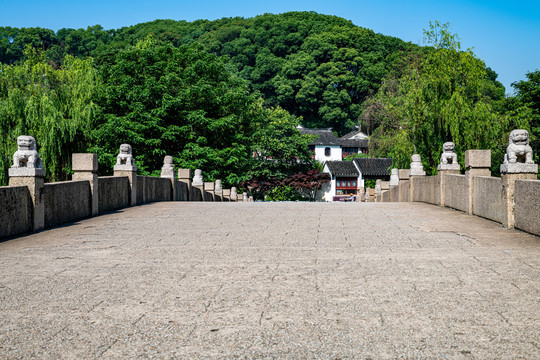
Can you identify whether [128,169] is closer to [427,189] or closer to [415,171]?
[427,189]

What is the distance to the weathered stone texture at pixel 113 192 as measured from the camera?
1259cm

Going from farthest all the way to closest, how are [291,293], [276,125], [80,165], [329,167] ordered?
[329,167] → [276,125] → [80,165] → [291,293]

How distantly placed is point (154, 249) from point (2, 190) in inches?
107

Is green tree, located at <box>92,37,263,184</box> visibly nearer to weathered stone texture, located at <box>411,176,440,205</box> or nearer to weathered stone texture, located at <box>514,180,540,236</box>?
weathered stone texture, located at <box>411,176,440,205</box>

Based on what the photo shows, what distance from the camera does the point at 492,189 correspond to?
10.4m

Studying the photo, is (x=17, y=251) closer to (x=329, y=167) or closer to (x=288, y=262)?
(x=288, y=262)

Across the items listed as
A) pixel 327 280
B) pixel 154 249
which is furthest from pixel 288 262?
pixel 154 249

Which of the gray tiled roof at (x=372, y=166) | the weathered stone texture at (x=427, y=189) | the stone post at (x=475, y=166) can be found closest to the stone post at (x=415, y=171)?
the weathered stone texture at (x=427, y=189)

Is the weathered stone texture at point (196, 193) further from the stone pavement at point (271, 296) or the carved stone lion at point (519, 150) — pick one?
the carved stone lion at point (519, 150)

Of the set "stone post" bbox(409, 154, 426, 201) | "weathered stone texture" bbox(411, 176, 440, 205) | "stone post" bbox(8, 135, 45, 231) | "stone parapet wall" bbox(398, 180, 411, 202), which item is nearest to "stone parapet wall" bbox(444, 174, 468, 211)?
"weathered stone texture" bbox(411, 176, 440, 205)

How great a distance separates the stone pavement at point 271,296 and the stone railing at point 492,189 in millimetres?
554

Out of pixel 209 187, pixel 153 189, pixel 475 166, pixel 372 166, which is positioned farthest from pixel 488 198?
pixel 372 166

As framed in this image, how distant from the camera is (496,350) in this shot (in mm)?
3338

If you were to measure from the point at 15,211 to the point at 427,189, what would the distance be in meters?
11.9
